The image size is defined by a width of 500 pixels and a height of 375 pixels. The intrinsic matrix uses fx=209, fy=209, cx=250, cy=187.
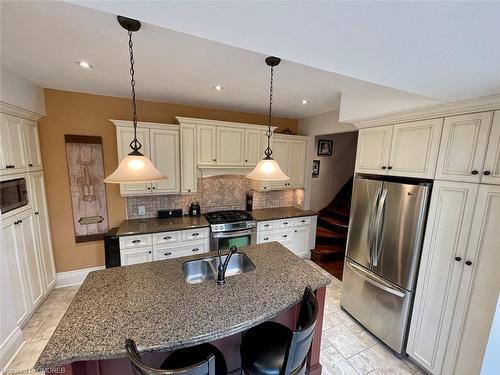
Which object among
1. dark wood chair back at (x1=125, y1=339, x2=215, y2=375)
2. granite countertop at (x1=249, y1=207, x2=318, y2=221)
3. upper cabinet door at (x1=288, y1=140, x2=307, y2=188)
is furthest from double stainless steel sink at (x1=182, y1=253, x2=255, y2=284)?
upper cabinet door at (x1=288, y1=140, x2=307, y2=188)

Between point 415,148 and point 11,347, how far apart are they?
4208mm

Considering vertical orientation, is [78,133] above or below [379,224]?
above

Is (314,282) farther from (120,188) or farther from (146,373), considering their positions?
(120,188)

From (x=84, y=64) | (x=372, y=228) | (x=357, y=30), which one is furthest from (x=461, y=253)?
(x=84, y=64)

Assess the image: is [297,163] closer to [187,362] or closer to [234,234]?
[234,234]

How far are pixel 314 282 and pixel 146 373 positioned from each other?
3.94 ft

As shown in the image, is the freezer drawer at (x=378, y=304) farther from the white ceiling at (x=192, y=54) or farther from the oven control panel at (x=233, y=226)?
the white ceiling at (x=192, y=54)

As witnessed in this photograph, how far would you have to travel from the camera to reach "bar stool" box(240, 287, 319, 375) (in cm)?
110

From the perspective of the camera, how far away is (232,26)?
0.87 m

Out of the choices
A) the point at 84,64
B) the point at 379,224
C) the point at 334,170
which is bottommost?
the point at 379,224

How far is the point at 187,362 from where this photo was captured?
48.4 inches

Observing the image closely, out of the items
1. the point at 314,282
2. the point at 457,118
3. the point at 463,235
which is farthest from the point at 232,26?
the point at 463,235

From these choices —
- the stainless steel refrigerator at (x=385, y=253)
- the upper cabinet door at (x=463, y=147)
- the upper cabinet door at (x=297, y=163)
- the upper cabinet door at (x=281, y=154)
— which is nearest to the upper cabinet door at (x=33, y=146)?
the upper cabinet door at (x=281, y=154)

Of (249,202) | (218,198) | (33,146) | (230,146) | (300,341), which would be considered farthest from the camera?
(249,202)
